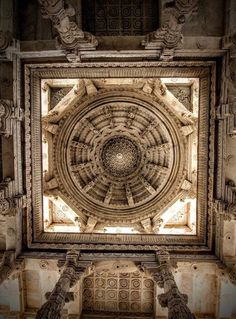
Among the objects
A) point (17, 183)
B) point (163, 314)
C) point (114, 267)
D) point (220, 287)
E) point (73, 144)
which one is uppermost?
point (73, 144)

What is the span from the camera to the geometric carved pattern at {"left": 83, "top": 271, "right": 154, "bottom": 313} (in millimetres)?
11570

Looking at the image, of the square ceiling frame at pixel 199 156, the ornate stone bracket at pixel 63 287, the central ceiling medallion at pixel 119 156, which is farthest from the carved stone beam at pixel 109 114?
the ornate stone bracket at pixel 63 287

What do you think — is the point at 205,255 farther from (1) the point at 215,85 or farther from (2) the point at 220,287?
(1) the point at 215,85

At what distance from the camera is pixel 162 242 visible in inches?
407

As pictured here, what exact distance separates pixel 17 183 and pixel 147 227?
575 cm

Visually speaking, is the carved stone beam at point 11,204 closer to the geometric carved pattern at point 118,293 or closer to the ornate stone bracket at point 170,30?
the geometric carved pattern at point 118,293

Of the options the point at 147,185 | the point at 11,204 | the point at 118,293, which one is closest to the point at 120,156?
the point at 147,185

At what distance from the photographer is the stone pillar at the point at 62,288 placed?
6.37 meters

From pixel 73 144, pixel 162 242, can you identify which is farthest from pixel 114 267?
pixel 73 144

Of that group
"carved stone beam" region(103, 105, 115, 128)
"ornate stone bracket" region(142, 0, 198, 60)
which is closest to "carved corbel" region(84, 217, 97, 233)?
"carved stone beam" region(103, 105, 115, 128)

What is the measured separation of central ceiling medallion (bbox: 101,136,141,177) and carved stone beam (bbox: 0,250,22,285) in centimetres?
628

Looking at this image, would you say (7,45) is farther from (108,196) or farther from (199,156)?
(108,196)

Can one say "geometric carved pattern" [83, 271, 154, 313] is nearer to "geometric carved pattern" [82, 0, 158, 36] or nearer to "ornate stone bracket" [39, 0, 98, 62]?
"ornate stone bracket" [39, 0, 98, 62]

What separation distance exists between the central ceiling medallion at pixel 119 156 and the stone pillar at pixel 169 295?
3.79 meters
